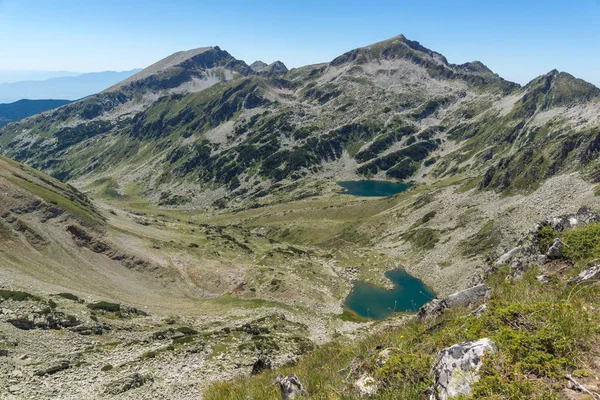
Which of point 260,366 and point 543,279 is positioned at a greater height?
point 543,279

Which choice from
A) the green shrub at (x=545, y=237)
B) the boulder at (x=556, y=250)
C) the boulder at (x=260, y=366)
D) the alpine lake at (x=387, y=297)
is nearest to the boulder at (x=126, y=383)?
the boulder at (x=260, y=366)

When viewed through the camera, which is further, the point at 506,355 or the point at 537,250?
the point at 537,250

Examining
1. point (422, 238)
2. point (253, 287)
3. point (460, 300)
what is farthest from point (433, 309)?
point (422, 238)

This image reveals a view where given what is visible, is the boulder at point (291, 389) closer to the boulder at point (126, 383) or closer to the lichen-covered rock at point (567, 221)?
the lichen-covered rock at point (567, 221)

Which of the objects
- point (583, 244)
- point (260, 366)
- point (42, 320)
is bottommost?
point (42, 320)

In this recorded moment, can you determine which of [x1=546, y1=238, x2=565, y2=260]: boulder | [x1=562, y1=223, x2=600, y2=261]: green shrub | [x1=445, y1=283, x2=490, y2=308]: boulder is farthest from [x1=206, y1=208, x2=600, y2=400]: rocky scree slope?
[x1=546, y1=238, x2=565, y2=260]: boulder

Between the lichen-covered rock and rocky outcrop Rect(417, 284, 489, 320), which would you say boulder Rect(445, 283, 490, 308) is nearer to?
rocky outcrop Rect(417, 284, 489, 320)

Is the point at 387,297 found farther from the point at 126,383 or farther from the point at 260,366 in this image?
the point at 260,366
